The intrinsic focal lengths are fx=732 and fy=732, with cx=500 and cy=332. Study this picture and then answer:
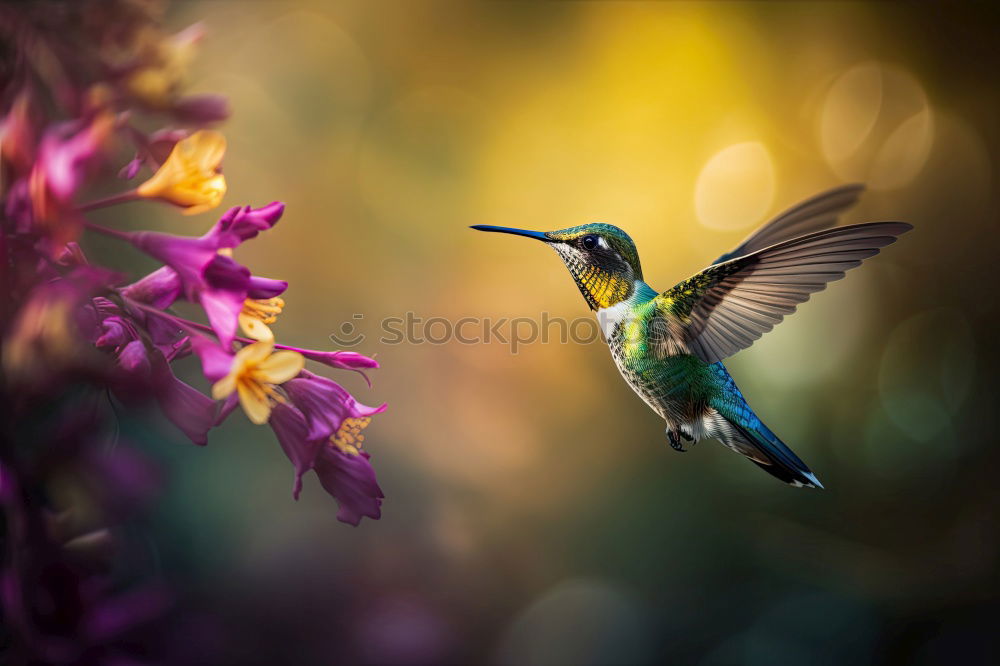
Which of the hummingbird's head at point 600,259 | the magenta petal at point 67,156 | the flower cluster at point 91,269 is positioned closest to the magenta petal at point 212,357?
the flower cluster at point 91,269

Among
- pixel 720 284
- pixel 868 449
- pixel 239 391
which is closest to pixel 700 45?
pixel 868 449

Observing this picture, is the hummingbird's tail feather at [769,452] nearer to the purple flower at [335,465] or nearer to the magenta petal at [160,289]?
the purple flower at [335,465]

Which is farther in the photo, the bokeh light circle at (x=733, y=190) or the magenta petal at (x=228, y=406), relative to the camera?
the bokeh light circle at (x=733, y=190)

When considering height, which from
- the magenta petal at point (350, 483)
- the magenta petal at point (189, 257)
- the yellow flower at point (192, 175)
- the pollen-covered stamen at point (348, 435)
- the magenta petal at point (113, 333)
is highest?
the yellow flower at point (192, 175)

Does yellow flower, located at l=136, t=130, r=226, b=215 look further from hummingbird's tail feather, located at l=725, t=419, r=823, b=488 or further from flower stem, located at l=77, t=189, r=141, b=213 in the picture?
hummingbird's tail feather, located at l=725, t=419, r=823, b=488
